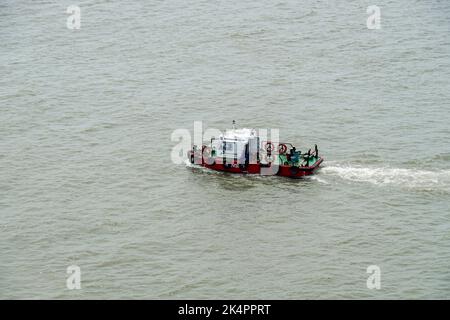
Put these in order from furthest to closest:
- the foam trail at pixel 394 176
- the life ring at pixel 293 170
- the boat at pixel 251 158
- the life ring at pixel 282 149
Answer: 1. the life ring at pixel 282 149
2. the boat at pixel 251 158
3. the life ring at pixel 293 170
4. the foam trail at pixel 394 176

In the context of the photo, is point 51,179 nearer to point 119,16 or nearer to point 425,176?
point 425,176

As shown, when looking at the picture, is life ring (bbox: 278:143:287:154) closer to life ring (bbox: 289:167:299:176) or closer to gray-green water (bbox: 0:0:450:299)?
life ring (bbox: 289:167:299:176)

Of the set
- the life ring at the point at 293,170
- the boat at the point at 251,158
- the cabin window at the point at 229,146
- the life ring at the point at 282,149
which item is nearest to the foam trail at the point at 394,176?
the boat at the point at 251,158

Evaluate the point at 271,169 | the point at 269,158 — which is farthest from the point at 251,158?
the point at 271,169

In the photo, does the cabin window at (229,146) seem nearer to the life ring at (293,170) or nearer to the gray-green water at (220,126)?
the gray-green water at (220,126)

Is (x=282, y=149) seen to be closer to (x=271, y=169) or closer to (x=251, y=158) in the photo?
(x=271, y=169)

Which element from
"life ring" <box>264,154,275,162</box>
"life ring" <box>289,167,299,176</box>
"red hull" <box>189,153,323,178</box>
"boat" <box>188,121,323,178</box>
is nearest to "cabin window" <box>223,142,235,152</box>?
"boat" <box>188,121,323,178</box>
